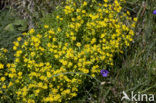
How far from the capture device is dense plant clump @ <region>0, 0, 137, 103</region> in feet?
9.81

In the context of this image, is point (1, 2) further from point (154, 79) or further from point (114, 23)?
point (154, 79)

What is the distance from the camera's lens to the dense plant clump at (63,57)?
2.99m

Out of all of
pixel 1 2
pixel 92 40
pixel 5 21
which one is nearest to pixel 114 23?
pixel 92 40

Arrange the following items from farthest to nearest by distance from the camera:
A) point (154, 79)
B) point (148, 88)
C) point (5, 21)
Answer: point (5, 21), point (154, 79), point (148, 88)

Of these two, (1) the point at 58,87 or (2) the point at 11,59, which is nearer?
(1) the point at 58,87

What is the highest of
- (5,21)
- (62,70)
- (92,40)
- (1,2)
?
(1,2)

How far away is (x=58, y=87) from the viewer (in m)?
2.99

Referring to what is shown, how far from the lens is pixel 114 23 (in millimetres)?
3611

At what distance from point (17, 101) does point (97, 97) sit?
1.12 m

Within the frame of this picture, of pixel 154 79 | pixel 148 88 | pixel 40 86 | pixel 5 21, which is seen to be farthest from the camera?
pixel 5 21

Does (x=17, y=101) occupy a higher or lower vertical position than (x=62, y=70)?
lower

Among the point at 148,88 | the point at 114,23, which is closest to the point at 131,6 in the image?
the point at 114,23

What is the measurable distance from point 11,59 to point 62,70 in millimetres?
1110

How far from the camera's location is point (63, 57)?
3.04 meters
